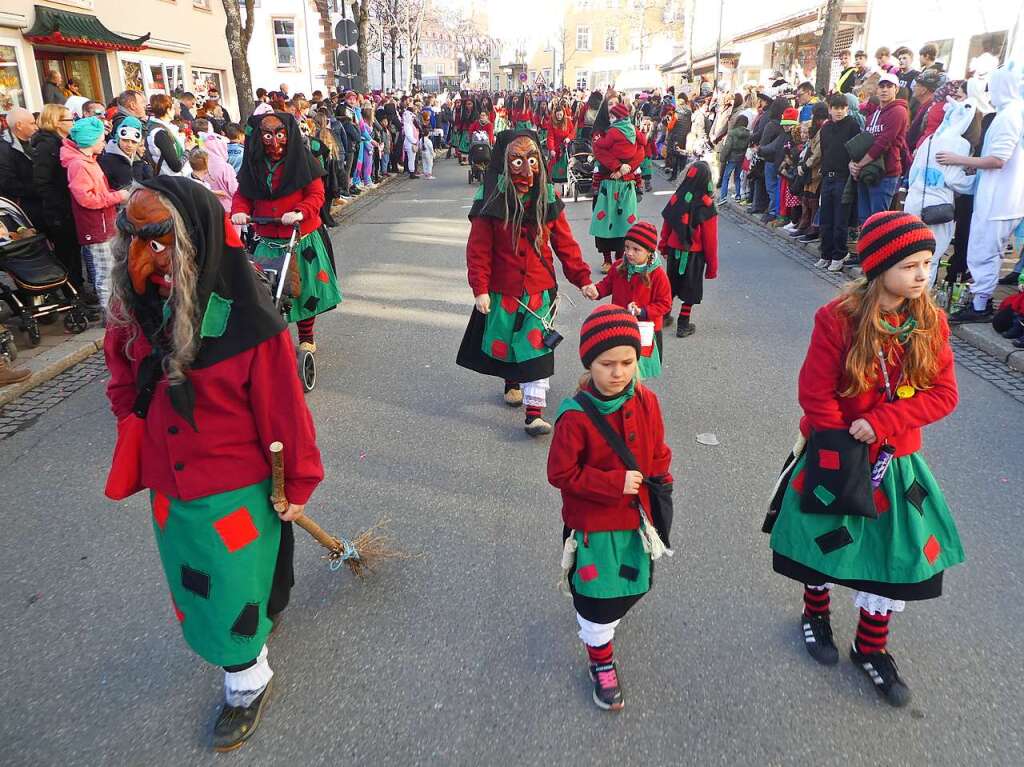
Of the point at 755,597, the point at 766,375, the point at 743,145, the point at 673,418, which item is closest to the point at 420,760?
the point at 755,597

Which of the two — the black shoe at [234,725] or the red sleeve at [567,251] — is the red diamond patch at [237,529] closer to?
Answer: the black shoe at [234,725]

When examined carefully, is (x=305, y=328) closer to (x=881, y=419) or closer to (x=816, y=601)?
(x=816, y=601)

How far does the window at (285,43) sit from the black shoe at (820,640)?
3455 cm

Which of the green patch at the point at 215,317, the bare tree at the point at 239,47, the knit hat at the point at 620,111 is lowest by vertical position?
the green patch at the point at 215,317

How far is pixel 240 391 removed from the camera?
7.90 feet

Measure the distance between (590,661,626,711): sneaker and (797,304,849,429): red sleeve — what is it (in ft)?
3.87

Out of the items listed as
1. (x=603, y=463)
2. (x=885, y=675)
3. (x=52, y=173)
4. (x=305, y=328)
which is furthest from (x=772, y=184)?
(x=603, y=463)

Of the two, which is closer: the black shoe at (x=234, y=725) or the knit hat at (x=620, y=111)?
the black shoe at (x=234, y=725)

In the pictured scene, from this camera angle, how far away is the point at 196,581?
2.48 meters

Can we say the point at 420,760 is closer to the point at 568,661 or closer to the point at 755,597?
the point at 568,661

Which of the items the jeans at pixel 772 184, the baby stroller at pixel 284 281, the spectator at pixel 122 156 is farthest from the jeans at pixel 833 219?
the spectator at pixel 122 156

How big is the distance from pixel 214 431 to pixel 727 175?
1426 cm

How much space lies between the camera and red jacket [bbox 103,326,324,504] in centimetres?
239

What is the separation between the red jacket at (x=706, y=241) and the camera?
6574 millimetres
